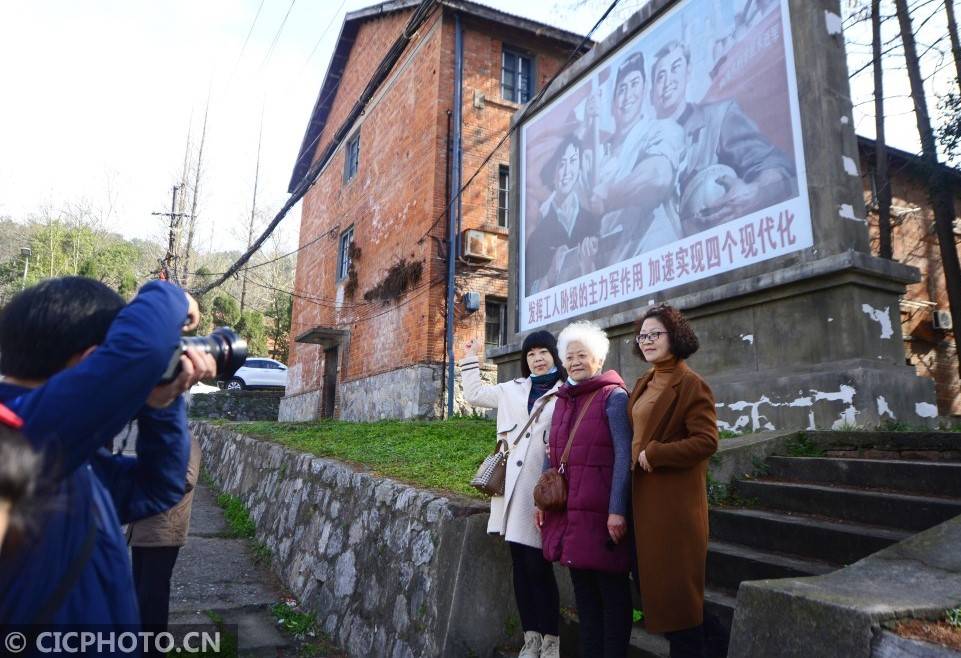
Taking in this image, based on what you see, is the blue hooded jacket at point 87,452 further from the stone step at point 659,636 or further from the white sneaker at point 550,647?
the stone step at point 659,636

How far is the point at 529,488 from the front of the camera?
3.12 m

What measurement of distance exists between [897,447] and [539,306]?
17.2ft

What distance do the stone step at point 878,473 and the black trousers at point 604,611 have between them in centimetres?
184

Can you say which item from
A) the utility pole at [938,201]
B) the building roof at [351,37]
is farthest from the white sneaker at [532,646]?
the building roof at [351,37]

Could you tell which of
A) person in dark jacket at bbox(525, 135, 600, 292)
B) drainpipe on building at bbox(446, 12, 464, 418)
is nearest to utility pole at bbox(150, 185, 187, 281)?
drainpipe on building at bbox(446, 12, 464, 418)

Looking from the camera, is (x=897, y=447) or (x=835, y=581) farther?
(x=897, y=447)

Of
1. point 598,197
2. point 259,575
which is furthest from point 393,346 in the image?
point 259,575

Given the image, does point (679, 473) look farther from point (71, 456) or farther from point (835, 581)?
point (71, 456)

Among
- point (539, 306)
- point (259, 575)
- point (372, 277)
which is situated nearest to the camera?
point (259, 575)

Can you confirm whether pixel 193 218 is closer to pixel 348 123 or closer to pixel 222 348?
pixel 348 123

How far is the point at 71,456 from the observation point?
1.16 m

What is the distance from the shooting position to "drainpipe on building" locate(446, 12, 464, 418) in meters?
12.8

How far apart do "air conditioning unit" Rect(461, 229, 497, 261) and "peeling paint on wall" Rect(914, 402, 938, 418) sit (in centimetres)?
Answer: 917

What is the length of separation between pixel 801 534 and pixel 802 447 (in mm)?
1273
